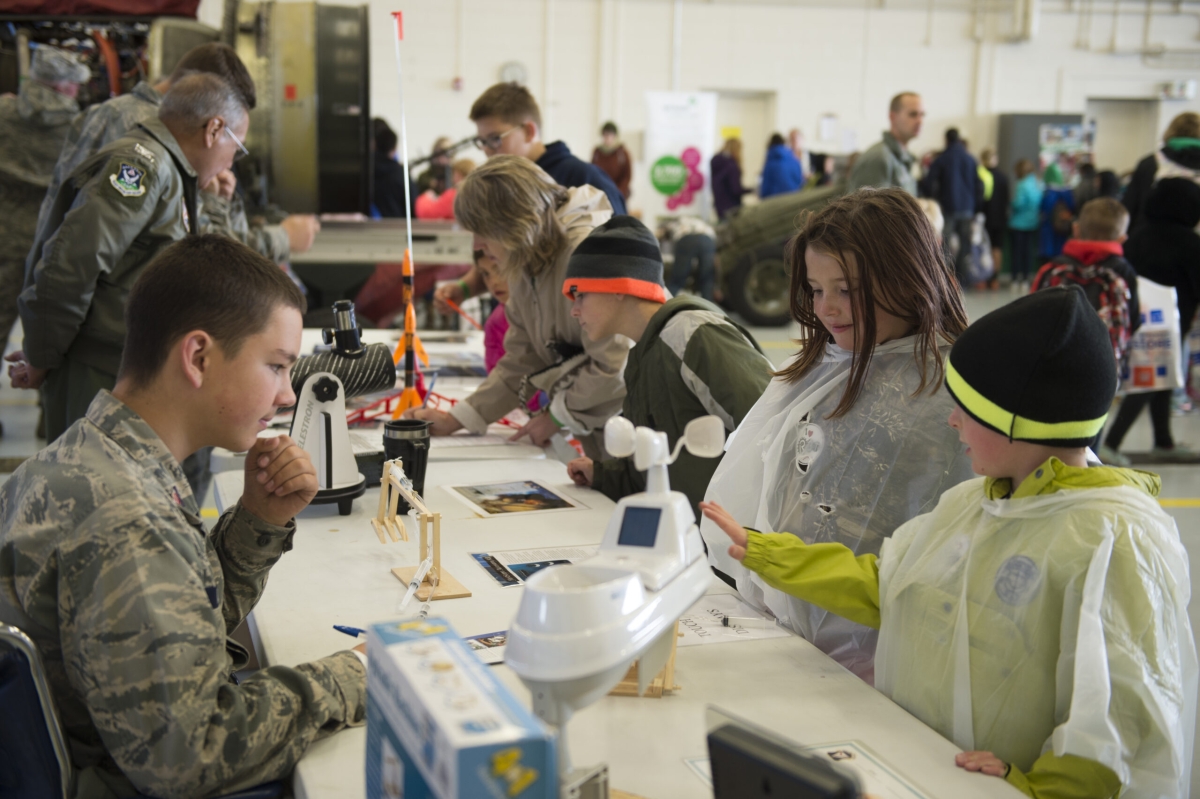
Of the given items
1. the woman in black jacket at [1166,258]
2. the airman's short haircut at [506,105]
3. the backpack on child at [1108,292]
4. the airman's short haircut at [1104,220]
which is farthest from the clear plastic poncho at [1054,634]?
the woman in black jacket at [1166,258]

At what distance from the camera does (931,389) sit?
1.52 meters

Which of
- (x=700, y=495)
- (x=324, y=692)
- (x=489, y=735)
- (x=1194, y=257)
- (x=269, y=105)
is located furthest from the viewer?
(x=269, y=105)

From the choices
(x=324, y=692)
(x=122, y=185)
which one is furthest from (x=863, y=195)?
(x=122, y=185)

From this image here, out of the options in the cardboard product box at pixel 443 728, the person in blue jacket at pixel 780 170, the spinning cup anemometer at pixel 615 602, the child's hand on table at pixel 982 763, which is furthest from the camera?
the person in blue jacket at pixel 780 170

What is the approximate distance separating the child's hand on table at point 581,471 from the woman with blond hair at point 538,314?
0.35 metres

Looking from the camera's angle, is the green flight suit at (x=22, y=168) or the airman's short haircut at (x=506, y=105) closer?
the airman's short haircut at (x=506, y=105)

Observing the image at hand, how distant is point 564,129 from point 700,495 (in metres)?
9.53

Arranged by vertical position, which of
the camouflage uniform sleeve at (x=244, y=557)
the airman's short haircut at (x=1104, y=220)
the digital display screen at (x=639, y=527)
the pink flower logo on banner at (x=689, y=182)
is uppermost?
the pink flower logo on banner at (x=689, y=182)

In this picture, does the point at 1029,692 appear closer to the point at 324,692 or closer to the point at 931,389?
the point at 931,389

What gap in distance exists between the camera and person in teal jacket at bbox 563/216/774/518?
6.31 feet

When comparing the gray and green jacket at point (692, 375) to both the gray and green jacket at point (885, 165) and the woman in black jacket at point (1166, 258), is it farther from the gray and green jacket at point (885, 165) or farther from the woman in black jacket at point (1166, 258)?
the gray and green jacket at point (885, 165)

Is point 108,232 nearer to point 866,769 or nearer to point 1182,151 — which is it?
point 866,769

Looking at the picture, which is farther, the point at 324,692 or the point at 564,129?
the point at 564,129

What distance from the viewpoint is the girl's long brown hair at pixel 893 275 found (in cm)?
153
